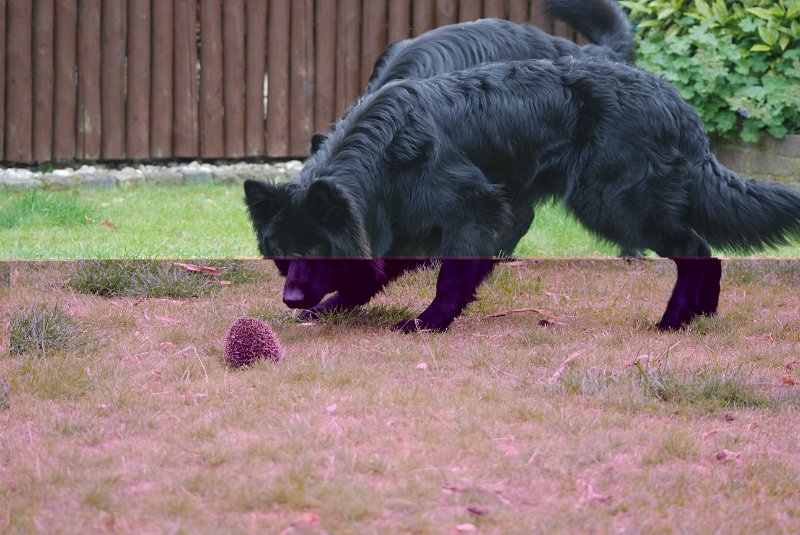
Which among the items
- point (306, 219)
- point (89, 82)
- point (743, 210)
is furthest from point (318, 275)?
point (89, 82)

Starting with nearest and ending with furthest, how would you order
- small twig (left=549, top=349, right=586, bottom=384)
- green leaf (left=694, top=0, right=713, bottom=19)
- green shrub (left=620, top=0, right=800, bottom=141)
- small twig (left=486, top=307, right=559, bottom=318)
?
1. small twig (left=549, top=349, right=586, bottom=384)
2. small twig (left=486, top=307, right=559, bottom=318)
3. green shrub (left=620, top=0, right=800, bottom=141)
4. green leaf (left=694, top=0, right=713, bottom=19)

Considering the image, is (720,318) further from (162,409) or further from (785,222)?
(162,409)

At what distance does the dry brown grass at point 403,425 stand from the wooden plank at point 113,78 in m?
4.27

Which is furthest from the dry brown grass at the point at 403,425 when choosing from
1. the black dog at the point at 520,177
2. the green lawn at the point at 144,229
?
the green lawn at the point at 144,229

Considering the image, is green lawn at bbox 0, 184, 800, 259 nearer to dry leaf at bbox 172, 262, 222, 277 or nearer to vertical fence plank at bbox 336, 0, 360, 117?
dry leaf at bbox 172, 262, 222, 277

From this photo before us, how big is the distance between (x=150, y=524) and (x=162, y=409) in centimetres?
94

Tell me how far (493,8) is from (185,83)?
3041mm

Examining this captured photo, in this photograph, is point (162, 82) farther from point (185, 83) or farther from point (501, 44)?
point (501, 44)

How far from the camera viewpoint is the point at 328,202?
4324 mm

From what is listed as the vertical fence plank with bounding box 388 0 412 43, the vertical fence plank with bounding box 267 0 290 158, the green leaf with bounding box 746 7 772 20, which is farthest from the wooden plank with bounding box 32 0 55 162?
the green leaf with bounding box 746 7 772 20

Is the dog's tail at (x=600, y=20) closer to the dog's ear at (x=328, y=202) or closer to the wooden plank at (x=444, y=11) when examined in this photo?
the wooden plank at (x=444, y=11)

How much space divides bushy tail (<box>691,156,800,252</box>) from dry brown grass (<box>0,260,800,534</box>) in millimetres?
429

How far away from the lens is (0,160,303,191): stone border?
8.76 metres

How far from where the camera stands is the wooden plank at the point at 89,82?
890cm
